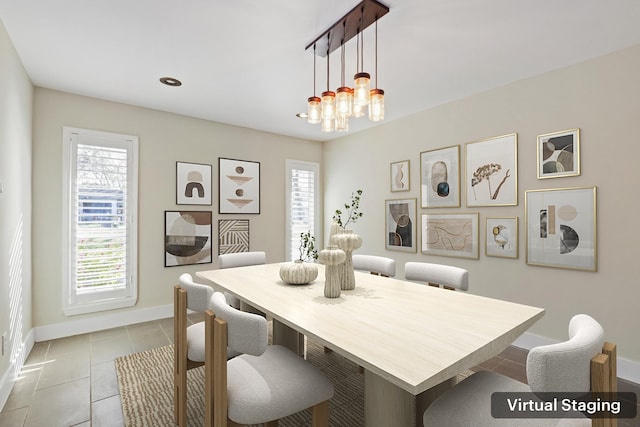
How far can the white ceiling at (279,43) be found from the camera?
1884 mm

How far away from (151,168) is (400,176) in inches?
116

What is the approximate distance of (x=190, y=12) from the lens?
6.30 ft

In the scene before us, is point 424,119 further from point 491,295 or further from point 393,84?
point 491,295

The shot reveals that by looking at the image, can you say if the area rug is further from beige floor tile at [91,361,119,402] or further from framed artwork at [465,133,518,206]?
framed artwork at [465,133,518,206]

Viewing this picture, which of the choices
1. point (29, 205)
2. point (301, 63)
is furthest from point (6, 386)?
point (301, 63)

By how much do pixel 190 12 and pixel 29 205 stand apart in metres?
2.37

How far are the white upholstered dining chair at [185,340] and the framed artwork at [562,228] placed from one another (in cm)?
264

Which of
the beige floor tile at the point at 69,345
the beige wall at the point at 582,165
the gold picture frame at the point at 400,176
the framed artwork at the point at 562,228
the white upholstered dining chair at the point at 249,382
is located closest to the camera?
the white upholstered dining chair at the point at 249,382

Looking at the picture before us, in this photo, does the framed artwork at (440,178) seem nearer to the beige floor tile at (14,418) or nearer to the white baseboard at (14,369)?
the beige floor tile at (14,418)

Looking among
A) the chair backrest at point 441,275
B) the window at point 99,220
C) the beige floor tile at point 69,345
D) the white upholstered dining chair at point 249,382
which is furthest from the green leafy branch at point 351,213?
the beige floor tile at point 69,345

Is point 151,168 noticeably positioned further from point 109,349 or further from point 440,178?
point 440,178

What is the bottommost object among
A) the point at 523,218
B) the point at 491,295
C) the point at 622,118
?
the point at 491,295

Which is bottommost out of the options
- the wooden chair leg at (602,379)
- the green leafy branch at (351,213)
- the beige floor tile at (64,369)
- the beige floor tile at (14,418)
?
the beige floor tile at (64,369)

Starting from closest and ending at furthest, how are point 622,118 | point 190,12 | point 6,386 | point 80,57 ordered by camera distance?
1. point 190,12
2. point 6,386
3. point 622,118
4. point 80,57
